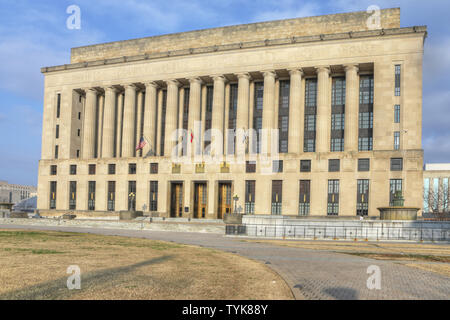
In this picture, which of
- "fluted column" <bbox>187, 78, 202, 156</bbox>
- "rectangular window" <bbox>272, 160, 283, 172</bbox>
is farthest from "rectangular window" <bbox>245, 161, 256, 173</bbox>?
"fluted column" <bbox>187, 78, 202, 156</bbox>

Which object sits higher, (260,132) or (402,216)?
(260,132)

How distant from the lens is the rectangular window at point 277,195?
6506 centimetres

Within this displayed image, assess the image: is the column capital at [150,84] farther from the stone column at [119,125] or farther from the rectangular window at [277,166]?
the rectangular window at [277,166]

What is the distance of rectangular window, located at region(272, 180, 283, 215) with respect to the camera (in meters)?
65.1

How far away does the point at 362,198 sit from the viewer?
6131 cm

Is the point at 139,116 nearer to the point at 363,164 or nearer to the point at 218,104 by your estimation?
the point at 218,104

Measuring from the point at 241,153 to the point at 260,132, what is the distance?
18.9ft

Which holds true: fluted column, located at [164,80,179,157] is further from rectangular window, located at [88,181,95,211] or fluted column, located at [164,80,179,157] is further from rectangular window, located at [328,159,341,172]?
rectangular window, located at [328,159,341,172]

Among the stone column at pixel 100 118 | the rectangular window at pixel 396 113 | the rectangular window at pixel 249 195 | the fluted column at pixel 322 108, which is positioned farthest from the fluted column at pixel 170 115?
the rectangular window at pixel 396 113

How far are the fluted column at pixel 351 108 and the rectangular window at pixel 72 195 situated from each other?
47.7m

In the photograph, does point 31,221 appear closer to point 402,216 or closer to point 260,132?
point 260,132
